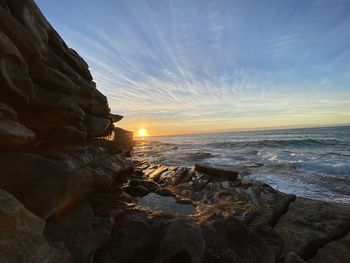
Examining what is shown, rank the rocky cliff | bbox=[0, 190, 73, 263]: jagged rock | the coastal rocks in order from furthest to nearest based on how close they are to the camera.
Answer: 1. the coastal rocks
2. the rocky cliff
3. bbox=[0, 190, 73, 263]: jagged rock

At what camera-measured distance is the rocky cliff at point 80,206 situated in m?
5.25

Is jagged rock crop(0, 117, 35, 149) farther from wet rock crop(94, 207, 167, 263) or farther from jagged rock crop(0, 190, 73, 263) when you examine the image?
wet rock crop(94, 207, 167, 263)

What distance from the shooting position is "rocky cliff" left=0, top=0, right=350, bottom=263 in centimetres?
525

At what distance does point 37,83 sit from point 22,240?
5400 millimetres

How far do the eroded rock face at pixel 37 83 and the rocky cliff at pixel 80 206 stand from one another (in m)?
0.03

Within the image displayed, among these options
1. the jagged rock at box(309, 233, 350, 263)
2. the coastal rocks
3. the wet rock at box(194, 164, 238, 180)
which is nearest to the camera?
the coastal rocks

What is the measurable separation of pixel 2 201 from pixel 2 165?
212 centimetres

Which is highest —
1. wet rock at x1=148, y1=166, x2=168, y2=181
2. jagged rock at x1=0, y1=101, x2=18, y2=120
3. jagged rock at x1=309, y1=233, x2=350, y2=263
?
jagged rock at x1=0, y1=101, x2=18, y2=120

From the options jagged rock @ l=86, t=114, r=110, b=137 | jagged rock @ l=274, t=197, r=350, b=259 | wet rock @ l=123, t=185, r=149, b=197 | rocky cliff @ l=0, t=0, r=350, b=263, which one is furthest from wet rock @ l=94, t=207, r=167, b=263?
jagged rock @ l=86, t=114, r=110, b=137

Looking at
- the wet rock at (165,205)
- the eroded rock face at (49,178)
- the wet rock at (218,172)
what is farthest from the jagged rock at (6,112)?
the wet rock at (218,172)

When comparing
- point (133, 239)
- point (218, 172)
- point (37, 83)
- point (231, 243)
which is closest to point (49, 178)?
point (133, 239)

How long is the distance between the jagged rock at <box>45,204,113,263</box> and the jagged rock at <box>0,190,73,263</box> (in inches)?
15.9

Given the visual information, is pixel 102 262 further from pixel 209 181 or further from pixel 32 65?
pixel 209 181

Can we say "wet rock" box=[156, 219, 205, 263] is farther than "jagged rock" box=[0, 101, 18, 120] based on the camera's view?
No
